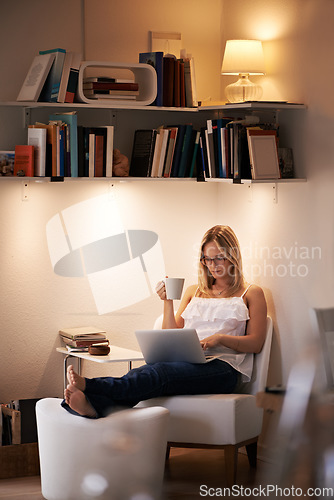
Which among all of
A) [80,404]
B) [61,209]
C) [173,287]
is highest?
[61,209]

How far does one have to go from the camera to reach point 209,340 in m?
2.77

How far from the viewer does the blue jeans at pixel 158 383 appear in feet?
8.17

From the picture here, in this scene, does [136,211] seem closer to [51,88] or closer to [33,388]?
[51,88]

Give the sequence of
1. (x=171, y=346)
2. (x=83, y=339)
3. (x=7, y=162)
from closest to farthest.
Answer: (x=171, y=346) → (x=7, y=162) → (x=83, y=339)

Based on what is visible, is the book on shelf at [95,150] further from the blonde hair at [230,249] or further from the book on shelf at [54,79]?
the blonde hair at [230,249]

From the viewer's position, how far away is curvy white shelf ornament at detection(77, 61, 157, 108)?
9.47 ft

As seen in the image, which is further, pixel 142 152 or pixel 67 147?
pixel 142 152

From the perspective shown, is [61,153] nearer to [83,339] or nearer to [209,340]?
[83,339]

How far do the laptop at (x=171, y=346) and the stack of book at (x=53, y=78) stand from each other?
1.01 meters

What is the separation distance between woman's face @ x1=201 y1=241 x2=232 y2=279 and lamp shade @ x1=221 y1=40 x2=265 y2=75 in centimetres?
71

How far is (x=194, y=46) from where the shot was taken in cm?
329

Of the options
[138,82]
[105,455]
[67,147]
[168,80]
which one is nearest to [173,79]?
[168,80]

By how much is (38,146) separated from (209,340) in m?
1.03

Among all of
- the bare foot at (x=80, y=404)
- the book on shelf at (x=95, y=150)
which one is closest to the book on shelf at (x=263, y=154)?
the book on shelf at (x=95, y=150)
